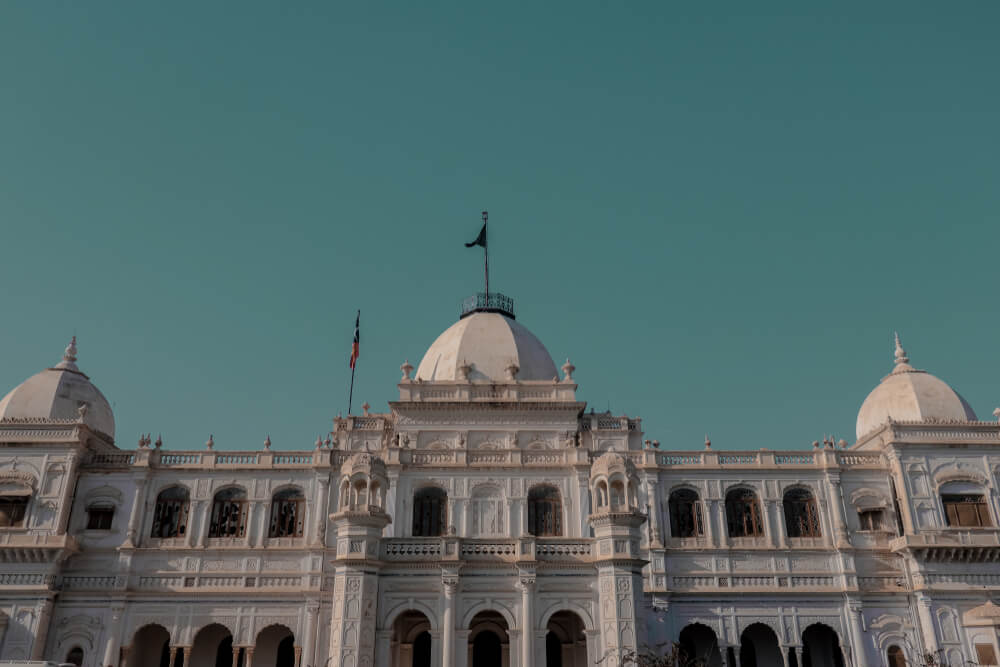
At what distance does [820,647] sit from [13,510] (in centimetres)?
3573

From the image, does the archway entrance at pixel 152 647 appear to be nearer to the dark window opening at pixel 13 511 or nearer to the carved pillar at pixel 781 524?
the dark window opening at pixel 13 511

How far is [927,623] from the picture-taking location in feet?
107

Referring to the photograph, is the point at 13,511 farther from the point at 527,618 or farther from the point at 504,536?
the point at 527,618

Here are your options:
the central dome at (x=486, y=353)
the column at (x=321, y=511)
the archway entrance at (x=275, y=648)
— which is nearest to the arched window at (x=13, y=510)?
the archway entrance at (x=275, y=648)

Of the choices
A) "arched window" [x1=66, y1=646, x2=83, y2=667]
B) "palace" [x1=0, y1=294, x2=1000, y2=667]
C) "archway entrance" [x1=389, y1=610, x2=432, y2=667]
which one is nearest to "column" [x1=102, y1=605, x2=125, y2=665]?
"palace" [x1=0, y1=294, x2=1000, y2=667]

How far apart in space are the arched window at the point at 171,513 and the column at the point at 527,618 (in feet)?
61.2

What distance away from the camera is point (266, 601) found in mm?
33656

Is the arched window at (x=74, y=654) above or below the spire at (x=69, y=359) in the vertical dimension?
below

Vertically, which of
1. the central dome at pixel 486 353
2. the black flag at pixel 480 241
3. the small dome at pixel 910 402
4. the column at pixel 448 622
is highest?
the black flag at pixel 480 241

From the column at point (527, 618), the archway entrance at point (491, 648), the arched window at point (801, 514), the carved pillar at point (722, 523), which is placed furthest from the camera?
the arched window at point (801, 514)

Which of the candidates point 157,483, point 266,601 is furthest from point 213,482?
point 266,601

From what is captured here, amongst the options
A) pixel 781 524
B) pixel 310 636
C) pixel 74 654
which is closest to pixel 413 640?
pixel 310 636

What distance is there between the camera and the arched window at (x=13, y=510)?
3447 centimetres

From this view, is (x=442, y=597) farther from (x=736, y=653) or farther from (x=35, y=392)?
(x=35, y=392)
